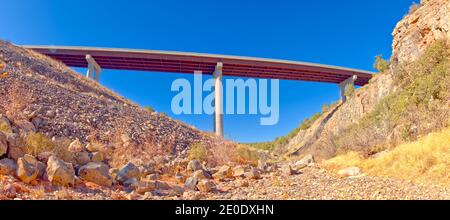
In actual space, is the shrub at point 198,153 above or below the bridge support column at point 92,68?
below

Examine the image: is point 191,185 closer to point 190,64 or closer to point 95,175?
point 95,175

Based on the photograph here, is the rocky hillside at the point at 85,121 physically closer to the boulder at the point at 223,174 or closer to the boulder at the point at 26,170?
the boulder at the point at 223,174

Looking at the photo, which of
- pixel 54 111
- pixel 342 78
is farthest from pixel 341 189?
pixel 342 78

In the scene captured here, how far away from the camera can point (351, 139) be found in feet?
35.9

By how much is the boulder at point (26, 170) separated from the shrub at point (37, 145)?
0.71m

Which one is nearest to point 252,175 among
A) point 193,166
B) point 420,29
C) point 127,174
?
point 193,166

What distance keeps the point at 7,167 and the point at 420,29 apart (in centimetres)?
1851

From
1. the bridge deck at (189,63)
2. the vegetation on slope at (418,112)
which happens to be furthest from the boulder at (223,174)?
the bridge deck at (189,63)

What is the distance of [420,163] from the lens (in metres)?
5.98

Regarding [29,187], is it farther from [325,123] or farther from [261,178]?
[325,123]

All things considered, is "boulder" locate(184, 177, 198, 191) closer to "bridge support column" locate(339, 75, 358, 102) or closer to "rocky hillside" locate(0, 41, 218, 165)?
"rocky hillside" locate(0, 41, 218, 165)

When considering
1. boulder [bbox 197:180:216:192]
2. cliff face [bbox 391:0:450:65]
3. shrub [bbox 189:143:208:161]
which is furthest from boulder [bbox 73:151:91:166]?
cliff face [bbox 391:0:450:65]

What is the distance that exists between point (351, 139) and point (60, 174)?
939 cm

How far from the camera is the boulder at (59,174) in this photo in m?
4.56
